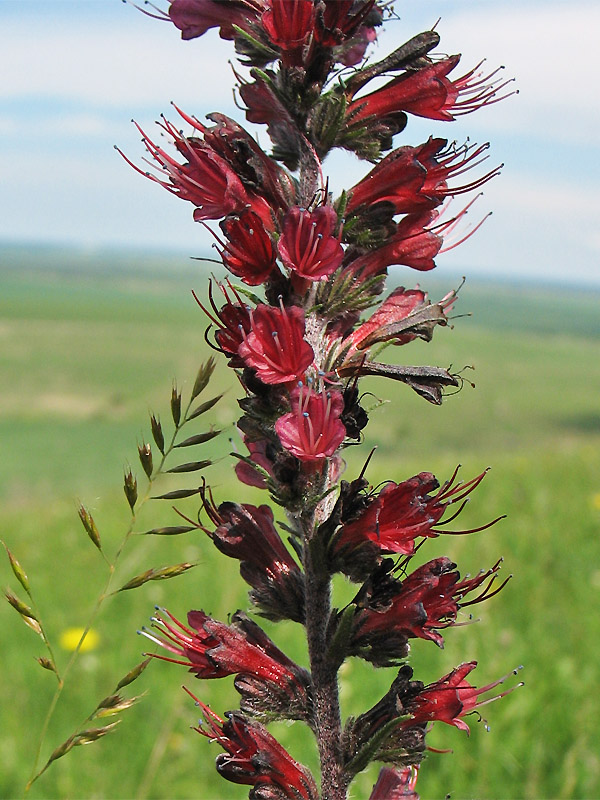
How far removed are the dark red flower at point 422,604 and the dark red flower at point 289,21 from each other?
4.93ft

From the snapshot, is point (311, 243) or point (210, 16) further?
point (210, 16)

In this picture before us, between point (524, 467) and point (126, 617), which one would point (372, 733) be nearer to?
point (126, 617)

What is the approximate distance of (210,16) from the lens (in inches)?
99.4

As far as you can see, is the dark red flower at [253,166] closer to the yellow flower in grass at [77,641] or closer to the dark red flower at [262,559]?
the dark red flower at [262,559]

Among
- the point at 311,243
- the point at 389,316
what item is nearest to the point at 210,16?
the point at 311,243

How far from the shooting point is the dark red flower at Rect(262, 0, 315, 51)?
7.18ft

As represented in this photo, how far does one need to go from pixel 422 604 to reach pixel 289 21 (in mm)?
1630

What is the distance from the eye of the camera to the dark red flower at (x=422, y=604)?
2219 millimetres

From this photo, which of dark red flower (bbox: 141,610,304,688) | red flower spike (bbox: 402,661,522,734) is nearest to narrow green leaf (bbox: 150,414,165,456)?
dark red flower (bbox: 141,610,304,688)

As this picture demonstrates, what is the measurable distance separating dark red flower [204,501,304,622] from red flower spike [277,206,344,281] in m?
0.75

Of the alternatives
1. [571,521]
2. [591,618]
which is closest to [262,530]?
[591,618]

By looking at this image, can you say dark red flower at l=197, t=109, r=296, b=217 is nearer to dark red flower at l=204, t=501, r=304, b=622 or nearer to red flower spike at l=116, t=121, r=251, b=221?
red flower spike at l=116, t=121, r=251, b=221

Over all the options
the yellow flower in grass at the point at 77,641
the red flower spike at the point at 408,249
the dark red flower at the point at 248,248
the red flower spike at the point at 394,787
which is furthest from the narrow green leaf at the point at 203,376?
the yellow flower in grass at the point at 77,641

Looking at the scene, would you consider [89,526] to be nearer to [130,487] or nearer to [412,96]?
[130,487]
